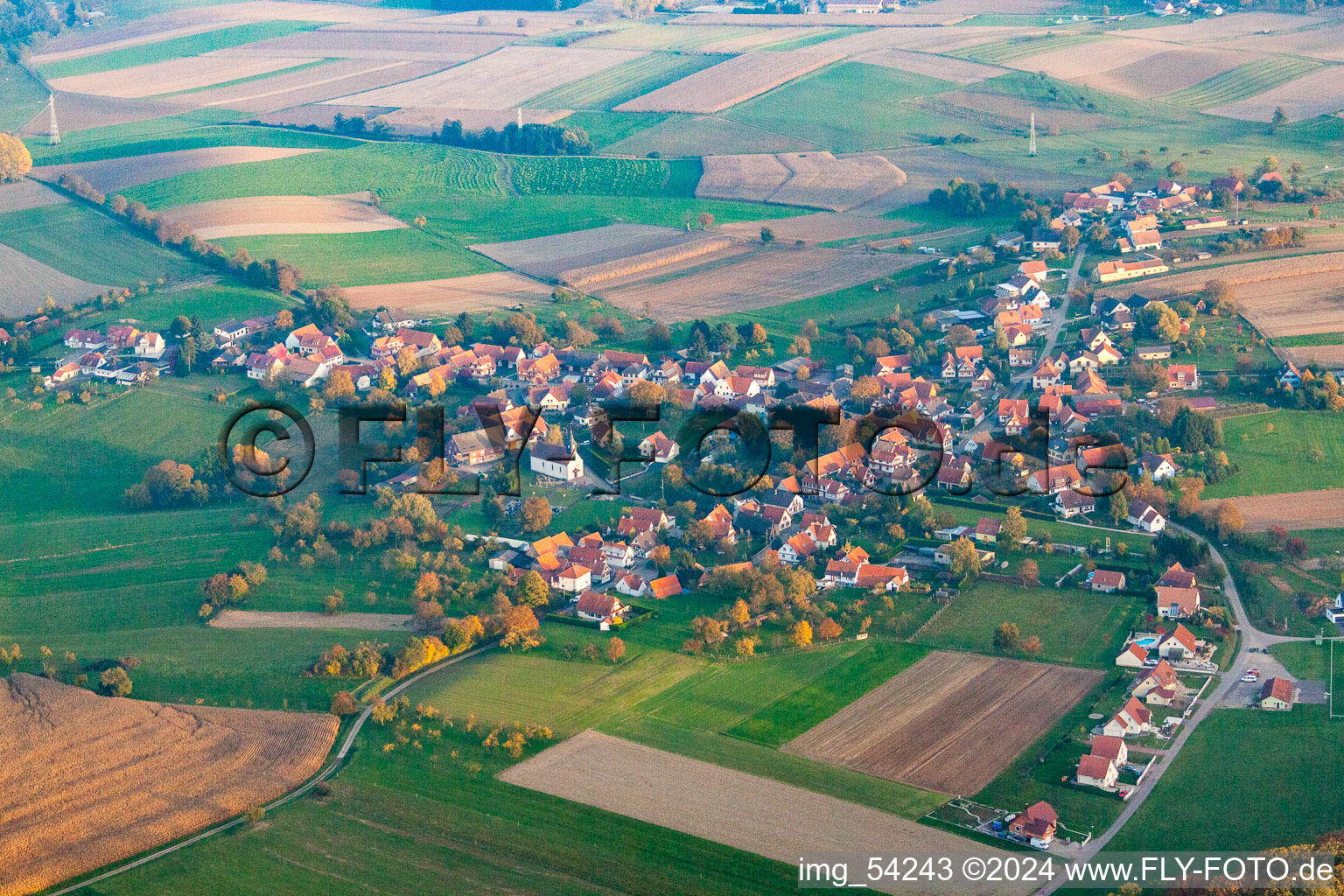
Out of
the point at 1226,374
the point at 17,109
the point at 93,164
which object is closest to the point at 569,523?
the point at 1226,374

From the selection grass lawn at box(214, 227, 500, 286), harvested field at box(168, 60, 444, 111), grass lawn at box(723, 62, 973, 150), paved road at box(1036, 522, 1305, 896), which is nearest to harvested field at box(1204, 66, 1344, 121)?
grass lawn at box(723, 62, 973, 150)

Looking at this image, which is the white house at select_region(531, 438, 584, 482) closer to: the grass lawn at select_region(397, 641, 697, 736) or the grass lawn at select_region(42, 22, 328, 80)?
the grass lawn at select_region(397, 641, 697, 736)

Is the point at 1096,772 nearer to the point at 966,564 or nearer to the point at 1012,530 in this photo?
the point at 966,564

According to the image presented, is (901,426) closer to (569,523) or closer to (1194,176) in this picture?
(569,523)

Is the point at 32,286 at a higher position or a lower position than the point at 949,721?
higher

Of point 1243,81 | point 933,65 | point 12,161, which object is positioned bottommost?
point 12,161

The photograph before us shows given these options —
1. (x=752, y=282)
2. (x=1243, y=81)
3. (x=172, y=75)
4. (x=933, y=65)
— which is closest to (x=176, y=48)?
(x=172, y=75)
